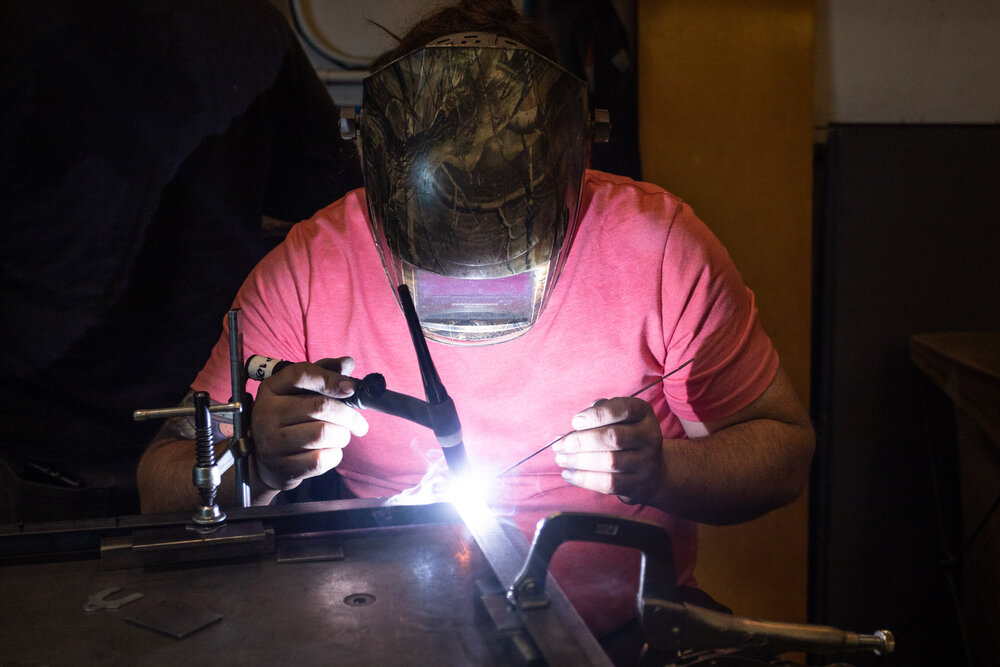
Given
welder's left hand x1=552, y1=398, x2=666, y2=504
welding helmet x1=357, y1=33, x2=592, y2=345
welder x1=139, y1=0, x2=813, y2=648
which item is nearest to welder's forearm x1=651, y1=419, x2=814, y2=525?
welder x1=139, y1=0, x2=813, y2=648

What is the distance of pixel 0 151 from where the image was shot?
5.25 ft

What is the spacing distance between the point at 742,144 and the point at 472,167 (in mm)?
1656

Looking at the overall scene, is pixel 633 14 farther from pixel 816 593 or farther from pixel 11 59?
pixel 816 593

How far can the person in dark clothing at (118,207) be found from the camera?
1615 mm

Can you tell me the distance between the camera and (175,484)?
1359mm

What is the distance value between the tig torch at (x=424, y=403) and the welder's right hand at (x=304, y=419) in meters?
0.06

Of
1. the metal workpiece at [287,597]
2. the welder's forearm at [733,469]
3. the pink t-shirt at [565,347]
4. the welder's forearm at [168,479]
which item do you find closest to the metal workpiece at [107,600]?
the metal workpiece at [287,597]

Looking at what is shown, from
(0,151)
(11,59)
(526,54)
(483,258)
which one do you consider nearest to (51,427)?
(0,151)

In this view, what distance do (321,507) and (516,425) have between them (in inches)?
18.6

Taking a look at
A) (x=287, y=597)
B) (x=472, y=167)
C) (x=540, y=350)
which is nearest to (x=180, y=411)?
(x=287, y=597)

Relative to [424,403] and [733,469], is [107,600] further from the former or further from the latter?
[733,469]

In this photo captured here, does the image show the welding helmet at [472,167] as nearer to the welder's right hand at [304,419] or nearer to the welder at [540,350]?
the welder at [540,350]

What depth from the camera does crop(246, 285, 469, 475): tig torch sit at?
966 mm

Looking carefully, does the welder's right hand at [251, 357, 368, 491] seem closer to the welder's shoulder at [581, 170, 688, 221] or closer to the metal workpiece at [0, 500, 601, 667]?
the metal workpiece at [0, 500, 601, 667]
